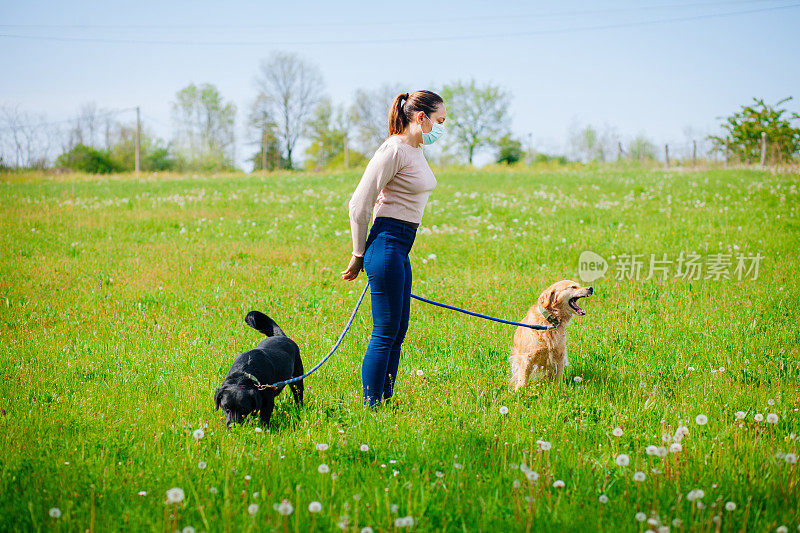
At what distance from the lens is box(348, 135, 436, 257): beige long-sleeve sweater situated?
4.18 meters

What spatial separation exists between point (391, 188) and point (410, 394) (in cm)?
187

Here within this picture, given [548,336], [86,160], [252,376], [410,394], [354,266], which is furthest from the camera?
[86,160]

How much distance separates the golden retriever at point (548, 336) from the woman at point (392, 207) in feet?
4.55

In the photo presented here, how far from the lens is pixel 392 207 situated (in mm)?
4340

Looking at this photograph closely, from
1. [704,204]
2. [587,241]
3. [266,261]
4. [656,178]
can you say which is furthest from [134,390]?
[656,178]

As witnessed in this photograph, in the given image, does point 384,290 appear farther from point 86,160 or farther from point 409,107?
point 86,160

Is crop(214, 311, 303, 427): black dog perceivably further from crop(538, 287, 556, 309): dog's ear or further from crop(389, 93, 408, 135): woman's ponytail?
crop(538, 287, 556, 309): dog's ear

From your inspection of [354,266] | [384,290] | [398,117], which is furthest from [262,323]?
[398,117]

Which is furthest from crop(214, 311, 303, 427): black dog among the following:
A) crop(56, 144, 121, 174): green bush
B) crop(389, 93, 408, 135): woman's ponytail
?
crop(56, 144, 121, 174): green bush

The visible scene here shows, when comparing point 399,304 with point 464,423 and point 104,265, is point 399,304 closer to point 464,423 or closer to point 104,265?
point 464,423

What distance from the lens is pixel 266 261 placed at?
36.5 feet

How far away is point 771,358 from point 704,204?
39.1ft

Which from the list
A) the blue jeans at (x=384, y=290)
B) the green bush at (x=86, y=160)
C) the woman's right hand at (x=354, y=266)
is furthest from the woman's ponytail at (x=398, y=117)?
the green bush at (x=86, y=160)

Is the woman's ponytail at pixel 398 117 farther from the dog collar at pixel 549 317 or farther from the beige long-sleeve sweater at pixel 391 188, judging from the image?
the dog collar at pixel 549 317
